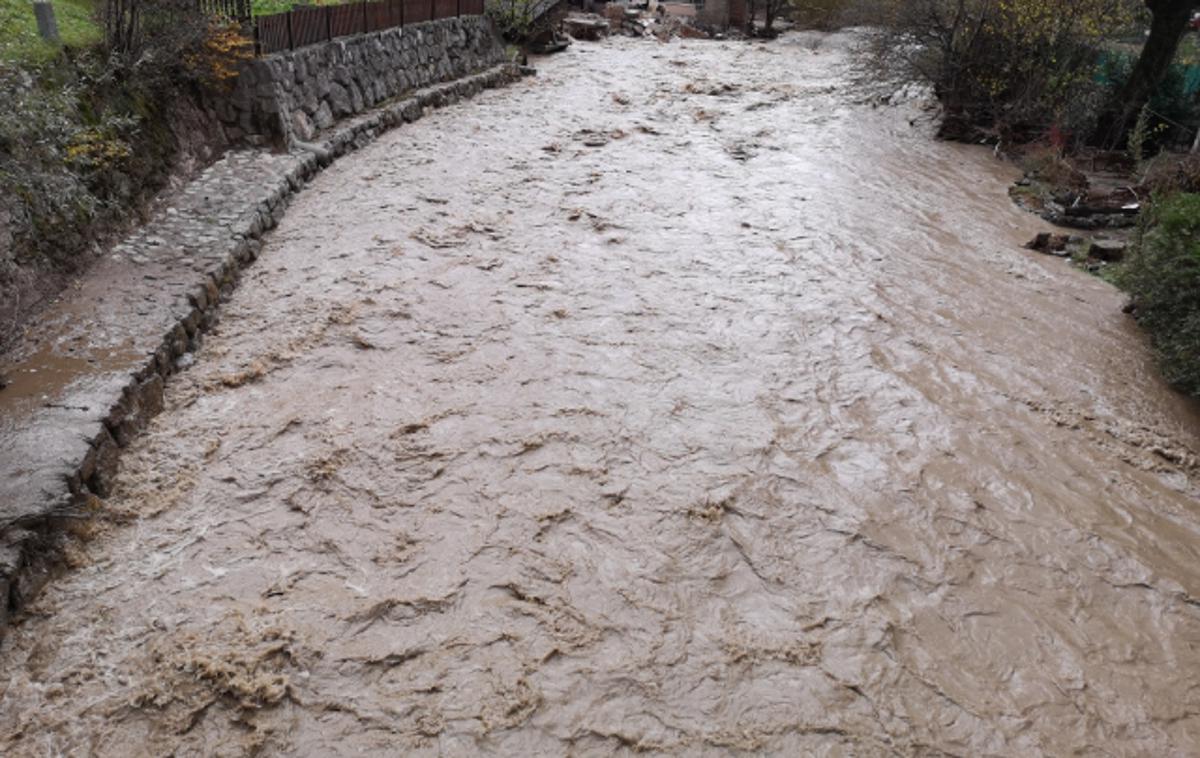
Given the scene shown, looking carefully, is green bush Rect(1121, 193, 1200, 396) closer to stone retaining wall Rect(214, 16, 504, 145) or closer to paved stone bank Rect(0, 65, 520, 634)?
paved stone bank Rect(0, 65, 520, 634)

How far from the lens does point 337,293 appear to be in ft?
24.2

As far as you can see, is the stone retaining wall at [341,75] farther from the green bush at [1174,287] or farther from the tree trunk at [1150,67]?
the tree trunk at [1150,67]

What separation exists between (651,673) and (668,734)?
0.34 meters

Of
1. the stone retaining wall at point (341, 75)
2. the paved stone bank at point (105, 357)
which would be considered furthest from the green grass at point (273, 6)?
the paved stone bank at point (105, 357)

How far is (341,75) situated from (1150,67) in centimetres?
1269

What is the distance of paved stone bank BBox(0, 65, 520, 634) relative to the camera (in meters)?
4.22

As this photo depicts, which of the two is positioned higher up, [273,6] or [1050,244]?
[273,6]

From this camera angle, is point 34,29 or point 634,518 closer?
point 634,518

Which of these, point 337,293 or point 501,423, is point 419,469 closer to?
point 501,423

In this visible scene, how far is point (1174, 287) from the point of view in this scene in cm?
679

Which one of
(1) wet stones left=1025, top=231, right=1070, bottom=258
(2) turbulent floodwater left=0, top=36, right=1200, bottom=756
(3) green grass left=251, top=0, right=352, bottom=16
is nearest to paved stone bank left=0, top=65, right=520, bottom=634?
(2) turbulent floodwater left=0, top=36, right=1200, bottom=756

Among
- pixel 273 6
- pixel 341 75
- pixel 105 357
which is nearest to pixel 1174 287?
pixel 105 357

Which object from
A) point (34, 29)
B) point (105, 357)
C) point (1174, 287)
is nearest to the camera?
point (105, 357)

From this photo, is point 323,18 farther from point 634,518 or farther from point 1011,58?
point 1011,58
